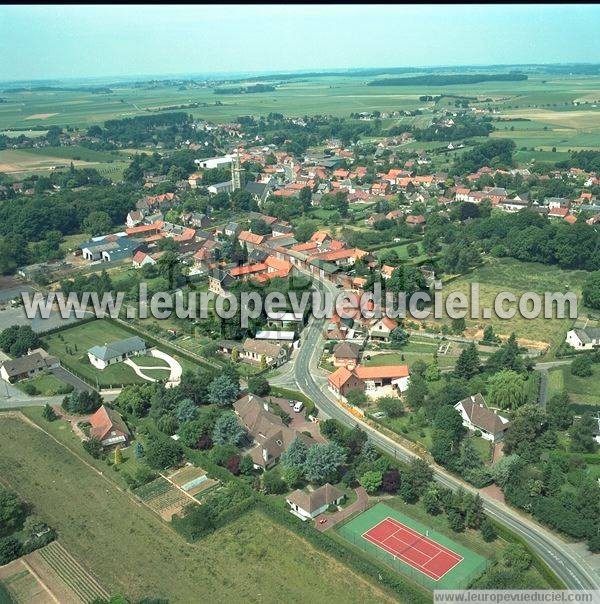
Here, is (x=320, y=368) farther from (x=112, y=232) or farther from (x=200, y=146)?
(x=200, y=146)

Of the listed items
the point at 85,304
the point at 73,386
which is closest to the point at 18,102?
the point at 85,304

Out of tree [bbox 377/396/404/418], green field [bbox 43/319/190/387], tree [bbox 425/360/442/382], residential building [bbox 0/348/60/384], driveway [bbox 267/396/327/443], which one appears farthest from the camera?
green field [bbox 43/319/190/387]

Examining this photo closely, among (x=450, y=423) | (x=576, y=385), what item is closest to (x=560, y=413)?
(x=576, y=385)

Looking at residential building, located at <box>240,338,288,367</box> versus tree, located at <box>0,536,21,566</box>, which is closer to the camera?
tree, located at <box>0,536,21,566</box>

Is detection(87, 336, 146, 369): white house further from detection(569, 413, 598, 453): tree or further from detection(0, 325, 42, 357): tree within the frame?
detection(569, 413, 598, 453): tree

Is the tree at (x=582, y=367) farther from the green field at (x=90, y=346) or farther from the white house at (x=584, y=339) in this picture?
the green field at (x=90, y=346)

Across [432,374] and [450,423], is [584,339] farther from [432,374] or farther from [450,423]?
[450,423]

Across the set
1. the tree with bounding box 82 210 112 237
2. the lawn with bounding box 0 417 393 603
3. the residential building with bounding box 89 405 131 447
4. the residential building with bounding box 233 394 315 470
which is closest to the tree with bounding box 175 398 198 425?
the residential building with bounding box 233 394 315 470
